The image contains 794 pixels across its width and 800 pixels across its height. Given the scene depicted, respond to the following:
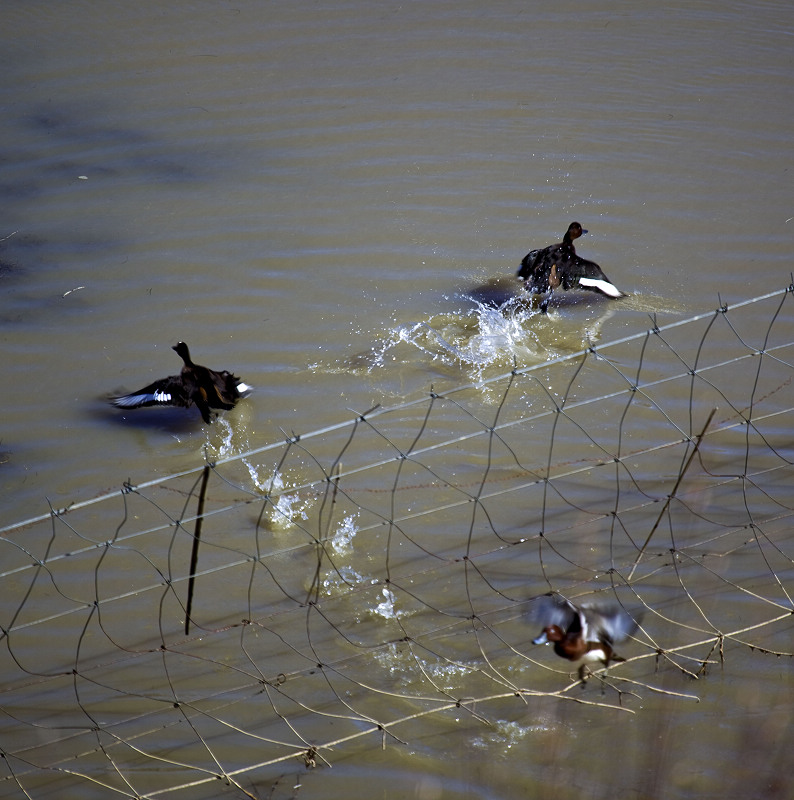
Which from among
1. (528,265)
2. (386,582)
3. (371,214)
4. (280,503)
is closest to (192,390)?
(280,503)

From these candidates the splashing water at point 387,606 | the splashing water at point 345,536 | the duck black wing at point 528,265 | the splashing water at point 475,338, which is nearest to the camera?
the splashing water at point 387,606

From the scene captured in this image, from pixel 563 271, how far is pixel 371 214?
5.89 feet

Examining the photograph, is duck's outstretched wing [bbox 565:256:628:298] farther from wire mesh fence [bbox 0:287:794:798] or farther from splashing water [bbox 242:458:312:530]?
splashing water [bbox 242:458:312:530]

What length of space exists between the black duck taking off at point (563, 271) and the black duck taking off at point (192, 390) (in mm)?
2037

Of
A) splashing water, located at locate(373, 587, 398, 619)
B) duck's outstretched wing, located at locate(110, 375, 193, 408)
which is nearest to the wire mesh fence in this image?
splashing water, located at locate(373, 587, 398, 619)

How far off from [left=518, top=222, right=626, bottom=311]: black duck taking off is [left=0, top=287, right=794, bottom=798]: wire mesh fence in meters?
0.84

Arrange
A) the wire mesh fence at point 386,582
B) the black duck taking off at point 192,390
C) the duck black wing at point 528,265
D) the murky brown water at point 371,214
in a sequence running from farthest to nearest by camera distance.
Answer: the duck black wing at point 528,265
the black duck taking off at point 192,390
the murky brown water at point 371,214
the wire mesh fence at point 386,582

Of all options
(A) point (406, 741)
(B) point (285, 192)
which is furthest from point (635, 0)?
(A) point (406, 741)

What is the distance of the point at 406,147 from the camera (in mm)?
7781

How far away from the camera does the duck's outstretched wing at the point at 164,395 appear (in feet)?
17.4

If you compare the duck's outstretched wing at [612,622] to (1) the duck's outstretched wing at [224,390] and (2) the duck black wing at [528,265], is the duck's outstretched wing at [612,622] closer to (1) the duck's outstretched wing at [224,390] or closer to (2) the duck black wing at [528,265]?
(1) the duck's outstretched wing at [224,390]

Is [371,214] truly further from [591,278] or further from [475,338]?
[591,278]

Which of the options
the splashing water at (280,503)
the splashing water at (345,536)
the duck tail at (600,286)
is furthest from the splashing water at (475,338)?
the splashing water at (345,536)

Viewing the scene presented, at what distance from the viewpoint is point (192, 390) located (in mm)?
5242
